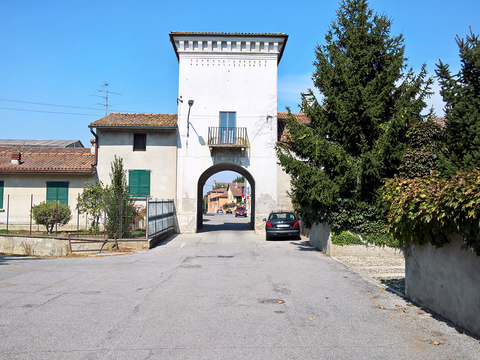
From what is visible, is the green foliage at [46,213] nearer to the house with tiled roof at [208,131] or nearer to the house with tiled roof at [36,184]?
the house with tiled roof at [36,184]

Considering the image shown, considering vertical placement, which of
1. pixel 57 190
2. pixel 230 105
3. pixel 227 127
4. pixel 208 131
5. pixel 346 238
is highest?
pixel 230 105

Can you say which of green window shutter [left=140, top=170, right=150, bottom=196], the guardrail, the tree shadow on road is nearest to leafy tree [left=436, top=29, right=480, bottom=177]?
the tree shadow on road

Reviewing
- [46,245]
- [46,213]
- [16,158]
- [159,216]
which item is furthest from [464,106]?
[16,158]

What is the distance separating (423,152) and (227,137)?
50.0 feet

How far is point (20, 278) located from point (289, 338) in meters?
7.74

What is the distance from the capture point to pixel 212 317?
6.54 m

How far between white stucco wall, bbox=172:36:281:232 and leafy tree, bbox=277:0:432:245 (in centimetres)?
877

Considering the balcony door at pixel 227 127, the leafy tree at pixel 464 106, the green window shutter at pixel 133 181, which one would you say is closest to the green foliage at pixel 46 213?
the green window shutter at pixel 133 181

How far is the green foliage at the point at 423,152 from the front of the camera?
1018cm

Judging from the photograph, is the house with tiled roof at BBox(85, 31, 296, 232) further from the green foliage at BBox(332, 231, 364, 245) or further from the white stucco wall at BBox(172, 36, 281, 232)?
the green foliage at BBox(332, 231, 364, 245)

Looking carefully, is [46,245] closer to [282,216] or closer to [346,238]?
[282,216]

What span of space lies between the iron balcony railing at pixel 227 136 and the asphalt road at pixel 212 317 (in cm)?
1322

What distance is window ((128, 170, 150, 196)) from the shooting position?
24.6m

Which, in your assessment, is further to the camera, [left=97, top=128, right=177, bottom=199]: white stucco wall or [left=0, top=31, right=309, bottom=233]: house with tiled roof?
[left=97, top=128, right=177, bottom=199]: white stucco wall
